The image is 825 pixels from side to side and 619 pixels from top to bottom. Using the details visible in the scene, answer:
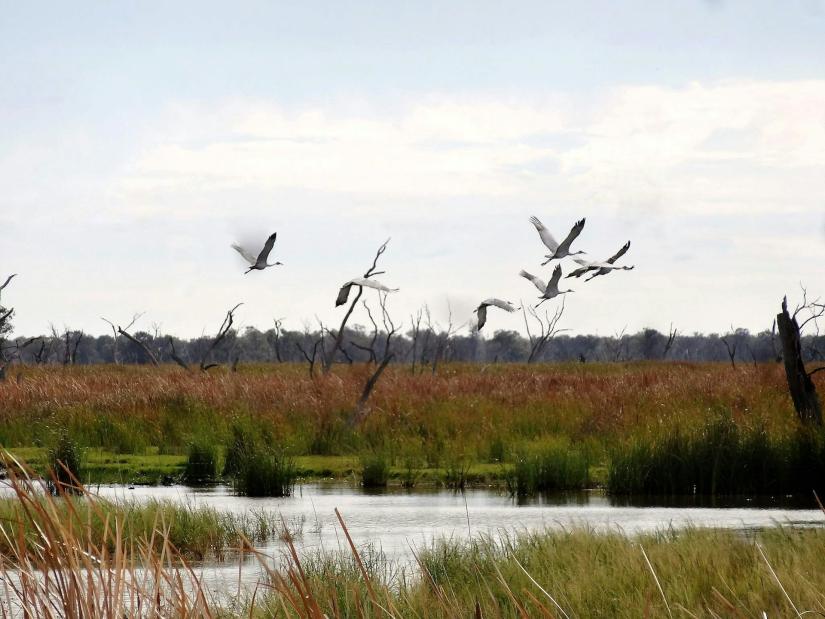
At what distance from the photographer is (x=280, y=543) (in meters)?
11.0

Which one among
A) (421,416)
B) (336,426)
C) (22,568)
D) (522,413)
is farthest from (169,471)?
(22,568)

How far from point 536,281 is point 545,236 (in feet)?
11.0

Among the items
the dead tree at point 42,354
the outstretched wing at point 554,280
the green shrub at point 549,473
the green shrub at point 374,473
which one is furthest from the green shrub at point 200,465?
the dead tree at point 42,354

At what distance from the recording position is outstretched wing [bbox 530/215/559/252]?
1083 inches

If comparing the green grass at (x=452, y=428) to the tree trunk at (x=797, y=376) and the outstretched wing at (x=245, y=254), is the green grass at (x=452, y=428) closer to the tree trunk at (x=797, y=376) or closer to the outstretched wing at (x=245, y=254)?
the tree trunk at (x=797, y=376)

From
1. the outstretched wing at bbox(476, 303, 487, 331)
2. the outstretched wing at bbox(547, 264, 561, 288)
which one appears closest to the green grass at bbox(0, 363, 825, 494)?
the outstretched wing at bbox(476, 303, 487, 331)

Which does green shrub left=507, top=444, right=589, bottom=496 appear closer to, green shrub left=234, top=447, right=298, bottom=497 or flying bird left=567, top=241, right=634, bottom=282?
green shrub left=234, top=447, right=298, bottom=497

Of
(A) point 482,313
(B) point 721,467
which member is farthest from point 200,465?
(A) point 482,313

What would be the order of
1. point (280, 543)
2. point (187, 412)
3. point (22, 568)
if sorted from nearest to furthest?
point (22, 568)
point (280, 543)
point (187, 412)

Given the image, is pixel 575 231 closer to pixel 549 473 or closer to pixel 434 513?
pixel 549 473

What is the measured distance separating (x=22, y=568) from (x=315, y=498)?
11964mm

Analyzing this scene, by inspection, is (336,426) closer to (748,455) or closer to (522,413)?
(522,413)

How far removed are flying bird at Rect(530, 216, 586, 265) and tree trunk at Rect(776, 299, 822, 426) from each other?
26.8ft

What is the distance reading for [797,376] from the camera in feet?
58.1
